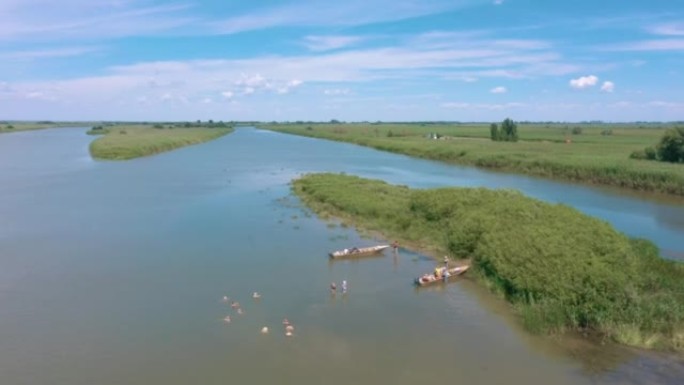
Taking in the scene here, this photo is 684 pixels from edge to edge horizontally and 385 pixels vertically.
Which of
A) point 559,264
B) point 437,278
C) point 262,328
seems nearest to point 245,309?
point 262,328

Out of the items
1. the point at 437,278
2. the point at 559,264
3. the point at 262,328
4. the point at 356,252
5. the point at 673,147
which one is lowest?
the point at 262,328

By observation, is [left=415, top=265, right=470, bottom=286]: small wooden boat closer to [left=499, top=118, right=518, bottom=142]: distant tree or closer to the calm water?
the calm water

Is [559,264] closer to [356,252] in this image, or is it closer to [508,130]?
[356,252]

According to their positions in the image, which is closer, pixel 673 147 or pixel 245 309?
pixel 245 309

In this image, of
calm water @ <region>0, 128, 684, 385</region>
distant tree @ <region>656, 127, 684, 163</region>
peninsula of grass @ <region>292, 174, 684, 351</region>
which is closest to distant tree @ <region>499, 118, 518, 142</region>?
distant tree @ <region>656, 127, 684, 163</region>

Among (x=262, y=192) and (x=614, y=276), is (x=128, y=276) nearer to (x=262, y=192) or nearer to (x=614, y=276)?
(x=614, y=276)
